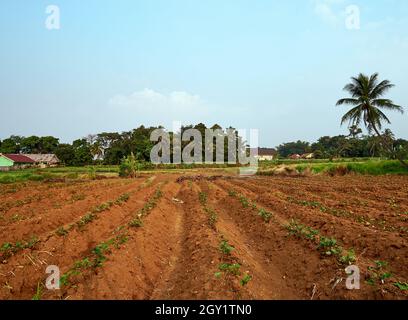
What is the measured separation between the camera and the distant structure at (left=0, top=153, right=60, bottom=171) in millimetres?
63263

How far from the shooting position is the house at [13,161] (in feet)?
205

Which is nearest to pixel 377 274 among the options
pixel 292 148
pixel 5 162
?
pixel 5 162

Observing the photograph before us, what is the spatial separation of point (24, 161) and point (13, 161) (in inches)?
172

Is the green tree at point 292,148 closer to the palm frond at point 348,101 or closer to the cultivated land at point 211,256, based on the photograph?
the palm frond at point 348,101

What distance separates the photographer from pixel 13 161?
65812 mm

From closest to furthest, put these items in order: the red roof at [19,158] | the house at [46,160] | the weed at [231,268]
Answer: the weed at [231,268], the red roof at [19,158], the house at [46,160]

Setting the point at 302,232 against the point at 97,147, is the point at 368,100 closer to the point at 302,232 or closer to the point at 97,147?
the point at 302,232

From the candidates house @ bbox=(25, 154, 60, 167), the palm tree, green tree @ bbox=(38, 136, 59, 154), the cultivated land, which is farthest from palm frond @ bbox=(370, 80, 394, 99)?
green tree @ bbox=(38, 136, 59, 154)

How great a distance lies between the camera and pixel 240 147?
65.9 meters

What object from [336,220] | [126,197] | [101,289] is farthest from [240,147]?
[101,289]

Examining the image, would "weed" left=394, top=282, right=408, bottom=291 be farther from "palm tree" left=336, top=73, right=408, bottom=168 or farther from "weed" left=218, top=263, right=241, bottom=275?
"palm tree" left=336, top=73, right=408, bottom=168

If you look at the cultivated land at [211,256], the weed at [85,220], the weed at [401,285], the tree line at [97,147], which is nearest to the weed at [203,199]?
the cultivated land at [211,256]
